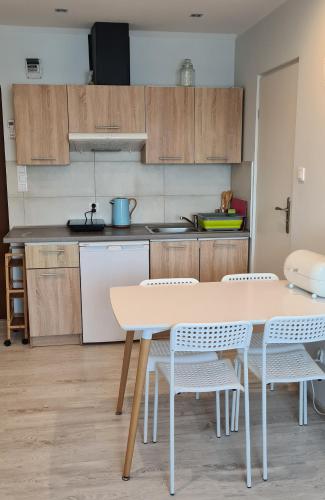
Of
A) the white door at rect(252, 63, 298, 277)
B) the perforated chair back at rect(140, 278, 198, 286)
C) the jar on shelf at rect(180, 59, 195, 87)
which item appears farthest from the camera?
the jar on shelf at rect(180, 59, 195, 87)

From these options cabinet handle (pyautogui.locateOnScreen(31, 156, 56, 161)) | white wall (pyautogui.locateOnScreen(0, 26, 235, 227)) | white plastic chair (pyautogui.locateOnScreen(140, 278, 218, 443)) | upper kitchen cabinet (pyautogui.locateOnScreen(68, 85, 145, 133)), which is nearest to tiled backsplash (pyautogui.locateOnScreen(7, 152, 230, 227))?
white wall (pyautogui.locateOnScreen(0, 26, 235, 227))

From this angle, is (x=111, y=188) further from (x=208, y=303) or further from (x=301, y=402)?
(x=301, y=402)

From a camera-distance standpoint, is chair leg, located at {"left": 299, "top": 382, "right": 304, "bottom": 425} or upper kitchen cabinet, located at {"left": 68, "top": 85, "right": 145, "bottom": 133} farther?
upper kitchen cabinet, located at {"left": 68, "top": 85, "right": 145, "bottom": 133}

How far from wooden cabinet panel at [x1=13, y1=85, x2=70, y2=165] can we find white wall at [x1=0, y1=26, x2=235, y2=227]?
358 mm

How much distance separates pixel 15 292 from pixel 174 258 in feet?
4.35

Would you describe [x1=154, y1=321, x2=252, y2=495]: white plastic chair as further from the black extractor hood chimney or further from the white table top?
the black extractor hood chimney

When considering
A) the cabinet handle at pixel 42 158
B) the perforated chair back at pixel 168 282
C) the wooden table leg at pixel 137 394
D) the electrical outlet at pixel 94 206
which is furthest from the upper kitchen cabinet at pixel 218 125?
the wooden table leg at pixel 137 394

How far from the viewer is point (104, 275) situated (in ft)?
12.9

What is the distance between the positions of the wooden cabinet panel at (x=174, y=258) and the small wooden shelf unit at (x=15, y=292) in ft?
3.47

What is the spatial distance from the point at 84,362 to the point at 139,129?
6.32 feet

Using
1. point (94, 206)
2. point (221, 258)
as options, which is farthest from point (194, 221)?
point (94, 206)

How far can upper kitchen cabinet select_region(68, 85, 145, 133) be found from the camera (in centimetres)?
393

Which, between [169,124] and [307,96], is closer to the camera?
[307,96]

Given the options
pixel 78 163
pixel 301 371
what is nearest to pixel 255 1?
pixel 78 163
